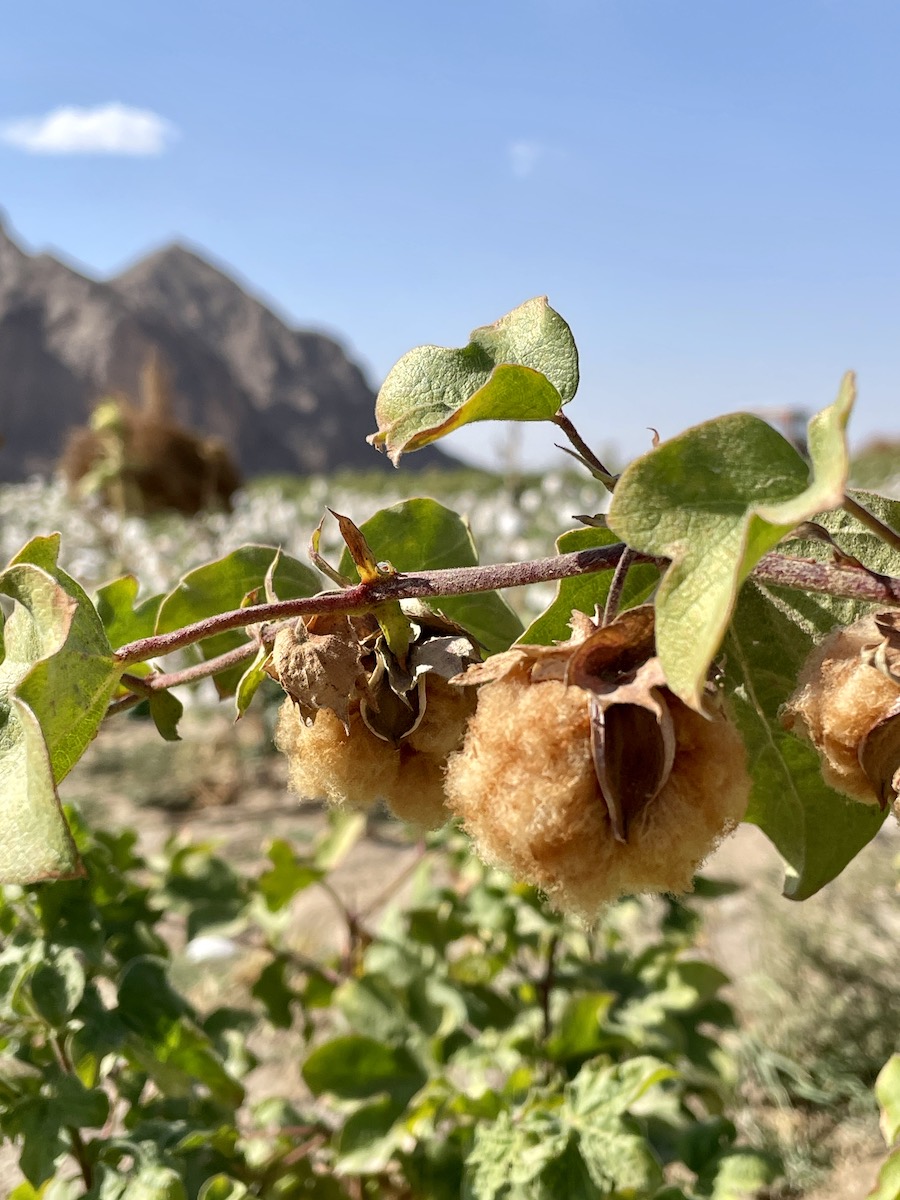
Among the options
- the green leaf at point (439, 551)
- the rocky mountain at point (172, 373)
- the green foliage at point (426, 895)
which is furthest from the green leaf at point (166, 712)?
the rocky mountain at point (172, 373)

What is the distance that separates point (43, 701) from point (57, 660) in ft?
0.07

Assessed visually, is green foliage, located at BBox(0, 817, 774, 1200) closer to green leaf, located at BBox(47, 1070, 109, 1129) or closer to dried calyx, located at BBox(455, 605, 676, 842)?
green leaf, located at BBox(47, 1070, 109, 1129)

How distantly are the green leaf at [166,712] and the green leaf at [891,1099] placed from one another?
52 cm

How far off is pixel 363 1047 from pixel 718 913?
1.83 m

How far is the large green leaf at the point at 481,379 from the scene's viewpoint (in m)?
0.48

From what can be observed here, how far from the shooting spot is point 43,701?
1.44ft

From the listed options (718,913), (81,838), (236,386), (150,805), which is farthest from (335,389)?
(81,838)

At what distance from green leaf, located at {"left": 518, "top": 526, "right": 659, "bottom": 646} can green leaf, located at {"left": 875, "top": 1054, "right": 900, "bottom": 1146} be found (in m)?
0.41

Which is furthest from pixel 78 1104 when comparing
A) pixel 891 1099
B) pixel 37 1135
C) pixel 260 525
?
pixel 260 525

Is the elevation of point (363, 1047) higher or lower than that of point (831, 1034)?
higher

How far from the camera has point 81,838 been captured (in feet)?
2.91

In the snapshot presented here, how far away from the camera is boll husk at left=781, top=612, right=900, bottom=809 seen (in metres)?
0.42

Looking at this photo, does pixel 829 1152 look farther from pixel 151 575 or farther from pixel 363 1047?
pixel 151 575

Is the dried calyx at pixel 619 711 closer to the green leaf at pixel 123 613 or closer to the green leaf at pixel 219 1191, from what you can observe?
the green leaf at pixel 123 613
